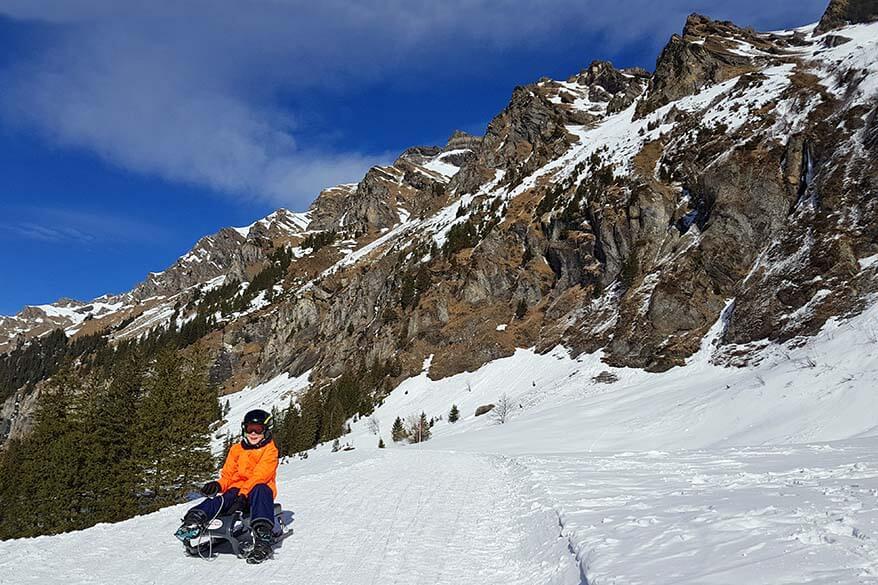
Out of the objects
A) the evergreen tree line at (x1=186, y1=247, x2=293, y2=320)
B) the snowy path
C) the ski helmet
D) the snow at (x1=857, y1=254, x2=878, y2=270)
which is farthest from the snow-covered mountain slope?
the evergreen tree line at (x1=186, y1=247, x2=293, y2=320)

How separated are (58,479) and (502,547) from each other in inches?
1093

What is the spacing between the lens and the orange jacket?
7180mm

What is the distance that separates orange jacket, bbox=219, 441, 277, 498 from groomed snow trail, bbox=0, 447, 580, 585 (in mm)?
948

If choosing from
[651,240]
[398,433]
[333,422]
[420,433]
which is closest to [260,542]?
[420,433]

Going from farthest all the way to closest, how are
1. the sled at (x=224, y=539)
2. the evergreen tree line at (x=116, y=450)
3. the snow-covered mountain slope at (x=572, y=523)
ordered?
1. the evergreen tree line at (x=116, y=450)
2. the sled at (x=224, y=539)
3. the snow-covered mountain slope at (x=572, y=523)

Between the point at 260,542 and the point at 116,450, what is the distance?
24654mm

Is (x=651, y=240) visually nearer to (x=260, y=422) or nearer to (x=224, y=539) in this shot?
(x=260, y=422)

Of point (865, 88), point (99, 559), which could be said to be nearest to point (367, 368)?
point (865, 88)

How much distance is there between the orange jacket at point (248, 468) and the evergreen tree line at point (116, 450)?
21277 millimetres

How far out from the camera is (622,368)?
1736 inches

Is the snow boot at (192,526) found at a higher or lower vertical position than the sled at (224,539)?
higher

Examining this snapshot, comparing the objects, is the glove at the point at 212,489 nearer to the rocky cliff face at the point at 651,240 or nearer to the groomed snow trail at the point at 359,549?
the groomed snow trail at the point at 359,549

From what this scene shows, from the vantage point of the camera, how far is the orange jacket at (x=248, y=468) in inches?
283

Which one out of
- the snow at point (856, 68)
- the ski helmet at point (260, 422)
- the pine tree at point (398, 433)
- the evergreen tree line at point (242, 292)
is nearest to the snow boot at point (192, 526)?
the ski helmet at point (260, 422)
